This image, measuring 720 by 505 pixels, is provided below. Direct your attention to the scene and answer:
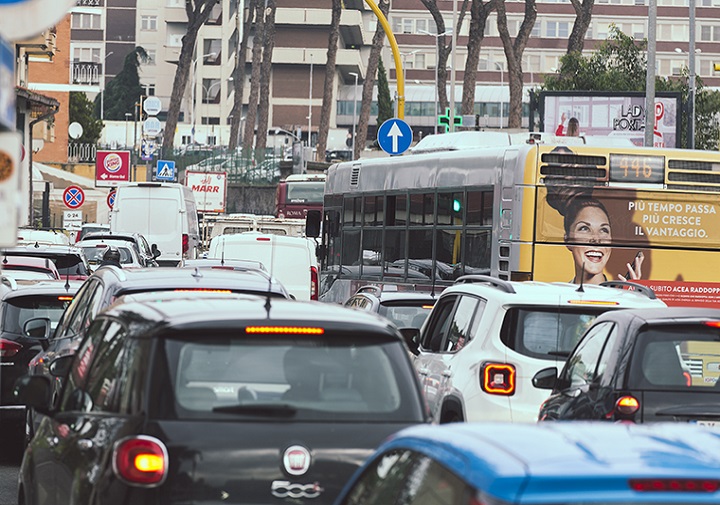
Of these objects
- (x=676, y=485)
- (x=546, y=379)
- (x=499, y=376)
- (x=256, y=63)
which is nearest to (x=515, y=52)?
(x=256, y=63)

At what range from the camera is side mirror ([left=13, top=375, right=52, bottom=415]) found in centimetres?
792

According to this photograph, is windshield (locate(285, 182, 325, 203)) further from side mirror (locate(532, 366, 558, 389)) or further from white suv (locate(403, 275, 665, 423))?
side mirror (locate(532, 366, 558, 389))

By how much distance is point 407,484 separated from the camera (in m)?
4.19

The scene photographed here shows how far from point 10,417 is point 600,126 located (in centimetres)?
3383

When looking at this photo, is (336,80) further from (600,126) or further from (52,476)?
(52,476)

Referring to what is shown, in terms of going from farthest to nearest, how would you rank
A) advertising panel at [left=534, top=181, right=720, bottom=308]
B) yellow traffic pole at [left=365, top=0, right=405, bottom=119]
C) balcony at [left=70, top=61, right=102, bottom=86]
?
1. balcony at [left=70, top=61, right=102, bottom=86]
2. yellow traffic pole at [left=365, top=0, right=405, bottom=119]
3. advertising panel at [left=534, top=181, right=720, bottom=308]

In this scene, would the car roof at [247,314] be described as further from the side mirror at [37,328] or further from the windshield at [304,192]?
the windshield at [304,192]

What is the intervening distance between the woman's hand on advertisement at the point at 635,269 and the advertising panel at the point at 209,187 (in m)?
51.5

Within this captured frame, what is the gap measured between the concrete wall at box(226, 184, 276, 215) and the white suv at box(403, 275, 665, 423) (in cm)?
7190

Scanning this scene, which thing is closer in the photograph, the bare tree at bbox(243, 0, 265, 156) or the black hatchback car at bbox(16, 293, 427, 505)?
the black hatchback car at bbox(16, 293, 427, 505)

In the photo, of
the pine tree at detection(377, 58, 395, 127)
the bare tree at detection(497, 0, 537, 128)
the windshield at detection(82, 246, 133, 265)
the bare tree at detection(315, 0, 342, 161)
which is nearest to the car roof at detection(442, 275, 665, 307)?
the windshield at detection(82, 246, 133, 265)

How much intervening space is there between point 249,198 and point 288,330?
77.5 meters

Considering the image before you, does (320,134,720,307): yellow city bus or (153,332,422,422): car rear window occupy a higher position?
(320,134,720,307): yellow city bus

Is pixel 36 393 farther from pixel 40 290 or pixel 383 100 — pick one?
pixel 383 100
